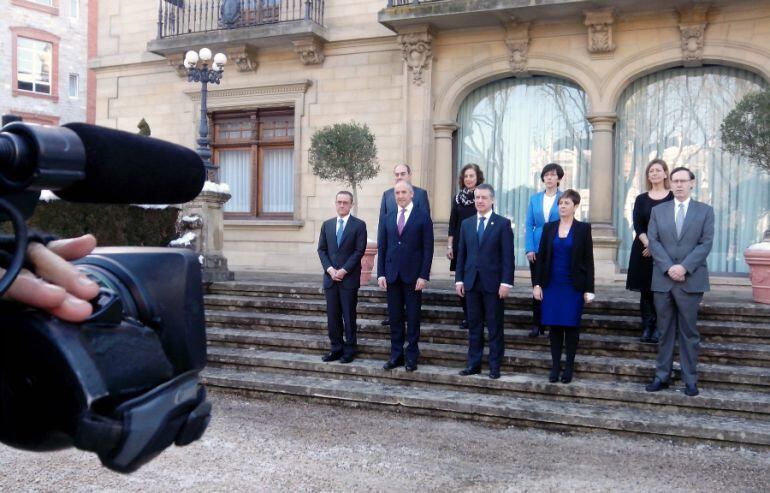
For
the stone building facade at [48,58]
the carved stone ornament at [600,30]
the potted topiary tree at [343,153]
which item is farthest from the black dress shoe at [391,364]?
the stone building facade at [48,58]

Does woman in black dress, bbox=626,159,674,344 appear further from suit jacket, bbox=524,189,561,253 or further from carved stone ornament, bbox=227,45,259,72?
carved stone ornament, bbox=227,45,259,72

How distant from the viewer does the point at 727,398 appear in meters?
5.52

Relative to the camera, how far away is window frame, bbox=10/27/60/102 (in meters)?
25.3

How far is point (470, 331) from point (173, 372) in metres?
5.40

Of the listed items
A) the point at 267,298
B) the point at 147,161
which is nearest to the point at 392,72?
the point at 267,298

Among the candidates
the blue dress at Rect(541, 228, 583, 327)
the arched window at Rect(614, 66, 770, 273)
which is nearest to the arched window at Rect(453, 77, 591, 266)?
the arched window at Rect(614, 66, 770, 273)

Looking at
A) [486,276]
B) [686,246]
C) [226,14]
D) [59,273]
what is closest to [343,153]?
[226,14]

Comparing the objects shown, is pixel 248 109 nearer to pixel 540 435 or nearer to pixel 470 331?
pixel 470 331

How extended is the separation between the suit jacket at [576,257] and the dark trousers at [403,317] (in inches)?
46.3

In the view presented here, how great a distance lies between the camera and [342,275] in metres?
6.94

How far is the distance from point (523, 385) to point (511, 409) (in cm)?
50

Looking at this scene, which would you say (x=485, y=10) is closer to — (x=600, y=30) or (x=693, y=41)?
(x=600, y=30)

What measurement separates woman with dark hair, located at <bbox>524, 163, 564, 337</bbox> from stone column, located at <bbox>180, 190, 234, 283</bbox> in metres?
4.55

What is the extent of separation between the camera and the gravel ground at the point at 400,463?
4.17m
